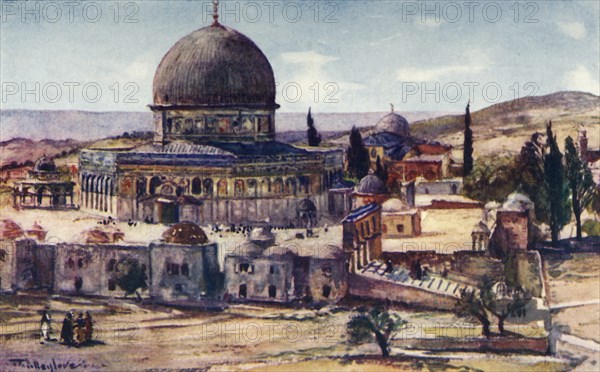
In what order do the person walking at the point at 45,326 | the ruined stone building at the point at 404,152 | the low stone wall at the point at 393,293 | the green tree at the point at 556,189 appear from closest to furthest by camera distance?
the person walking at the point at 45,326, the low stone wall at the point at 393,293, the green tree at the point at 556,189, the ruined stone building at the point at 404,152

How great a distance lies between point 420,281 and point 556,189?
240cm

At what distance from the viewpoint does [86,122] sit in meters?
13.6

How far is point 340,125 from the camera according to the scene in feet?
46.0

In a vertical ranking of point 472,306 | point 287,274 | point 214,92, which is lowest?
point 472,306

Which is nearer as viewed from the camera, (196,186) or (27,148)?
(27,148)

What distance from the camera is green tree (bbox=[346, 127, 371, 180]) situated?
50.5ft

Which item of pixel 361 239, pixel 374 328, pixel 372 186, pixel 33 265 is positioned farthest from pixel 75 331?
pixel 372 186

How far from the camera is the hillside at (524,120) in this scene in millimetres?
13469

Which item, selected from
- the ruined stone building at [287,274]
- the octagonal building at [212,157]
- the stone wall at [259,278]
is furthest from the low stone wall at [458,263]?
the octagonal building at [212,157]

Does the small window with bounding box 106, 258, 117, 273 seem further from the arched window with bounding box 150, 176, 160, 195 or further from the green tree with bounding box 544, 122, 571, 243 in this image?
the green tree with bounding box 544, 122, 571, 243

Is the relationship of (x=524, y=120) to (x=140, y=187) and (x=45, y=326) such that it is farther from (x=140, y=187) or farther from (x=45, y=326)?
(x=45, y=326)

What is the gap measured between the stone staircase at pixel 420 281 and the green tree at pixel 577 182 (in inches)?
81.2
